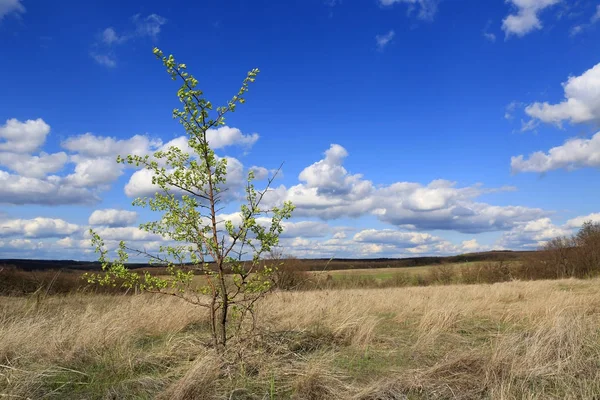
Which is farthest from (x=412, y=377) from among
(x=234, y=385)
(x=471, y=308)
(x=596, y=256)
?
(x=596, y=256)

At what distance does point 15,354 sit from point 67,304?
214 inches

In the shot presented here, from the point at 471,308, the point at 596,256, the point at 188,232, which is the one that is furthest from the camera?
the point at 596,256

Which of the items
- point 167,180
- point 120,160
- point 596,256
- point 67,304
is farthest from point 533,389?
point 596,256

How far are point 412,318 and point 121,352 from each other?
620cm

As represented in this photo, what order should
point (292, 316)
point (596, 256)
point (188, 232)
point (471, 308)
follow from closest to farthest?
1. point (188, 232)
2. point (292, 316)
3. point (471, 308)
4. point (596, 256)

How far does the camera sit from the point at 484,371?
499 centimetres

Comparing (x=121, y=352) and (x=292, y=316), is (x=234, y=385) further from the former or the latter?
(x=292, y=316)

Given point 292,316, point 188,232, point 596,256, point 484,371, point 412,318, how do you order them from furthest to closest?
point 596,256, point 412,318, point 292,316, point 188,232, point 484,371

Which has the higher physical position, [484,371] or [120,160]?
[120,160]

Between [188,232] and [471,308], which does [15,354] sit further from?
[471,308]

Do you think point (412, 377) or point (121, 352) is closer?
point (412, 377)

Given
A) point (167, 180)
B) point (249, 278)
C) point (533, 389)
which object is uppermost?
point (167, 180)

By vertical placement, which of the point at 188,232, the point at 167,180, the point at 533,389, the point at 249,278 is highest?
the point at 167,180

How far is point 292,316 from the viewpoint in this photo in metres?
8.48
